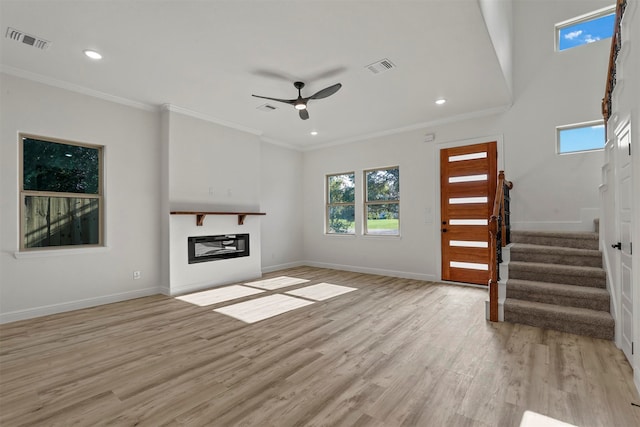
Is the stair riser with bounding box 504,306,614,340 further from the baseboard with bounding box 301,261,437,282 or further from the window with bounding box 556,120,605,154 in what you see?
the window with bounding box 556,120,605,154

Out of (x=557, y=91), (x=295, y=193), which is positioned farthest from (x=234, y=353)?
(x=557, y=91)

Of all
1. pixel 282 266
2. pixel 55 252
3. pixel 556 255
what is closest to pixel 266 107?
pixel 55 252

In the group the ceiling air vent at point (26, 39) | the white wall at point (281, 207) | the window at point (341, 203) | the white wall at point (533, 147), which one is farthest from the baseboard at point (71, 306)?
the white wall at point (533, 147)

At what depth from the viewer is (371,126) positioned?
586 centimetres

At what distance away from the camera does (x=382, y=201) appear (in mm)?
6301

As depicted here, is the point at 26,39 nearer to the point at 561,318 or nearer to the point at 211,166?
the point at 211,166

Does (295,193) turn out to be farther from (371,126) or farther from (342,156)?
(371,126)

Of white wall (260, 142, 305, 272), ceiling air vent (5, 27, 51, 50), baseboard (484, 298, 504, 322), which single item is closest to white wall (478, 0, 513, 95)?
baseboard (484, 298, 504, 322)

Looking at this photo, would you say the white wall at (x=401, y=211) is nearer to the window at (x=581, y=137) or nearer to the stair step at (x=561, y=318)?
the window at (x=581, y=137)

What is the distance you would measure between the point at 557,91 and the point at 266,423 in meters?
5.66

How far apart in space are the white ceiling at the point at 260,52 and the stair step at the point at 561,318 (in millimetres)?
2806

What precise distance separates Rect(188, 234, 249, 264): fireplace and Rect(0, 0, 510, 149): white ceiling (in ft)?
7.17

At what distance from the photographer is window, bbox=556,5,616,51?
13.9ft

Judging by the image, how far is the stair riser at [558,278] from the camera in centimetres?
329
